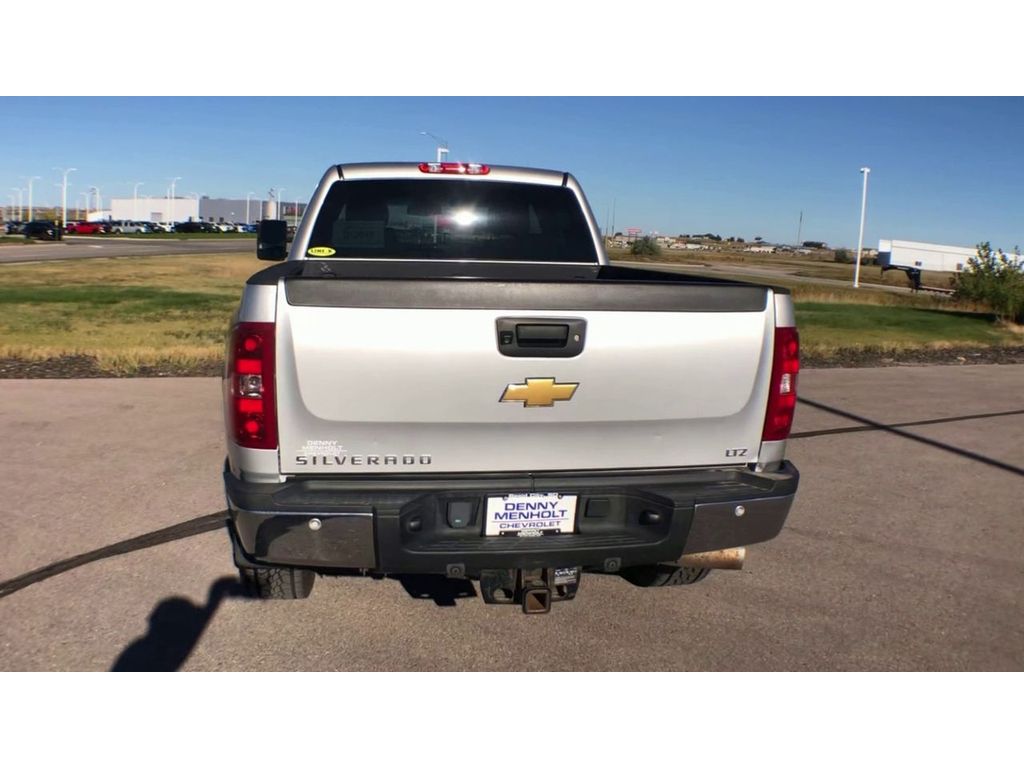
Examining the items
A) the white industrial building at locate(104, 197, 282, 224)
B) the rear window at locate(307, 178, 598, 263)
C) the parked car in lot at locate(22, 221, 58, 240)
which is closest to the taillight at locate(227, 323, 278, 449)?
the rear window at locate(307, 178, 598, 263)

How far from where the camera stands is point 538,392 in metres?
3.29

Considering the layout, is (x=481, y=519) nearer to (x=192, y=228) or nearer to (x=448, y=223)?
(x=448, y=223)

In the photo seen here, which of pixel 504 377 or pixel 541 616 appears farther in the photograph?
pixel 541 616

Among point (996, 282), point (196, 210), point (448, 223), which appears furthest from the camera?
point (196, 210)

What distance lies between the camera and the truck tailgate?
3.13m

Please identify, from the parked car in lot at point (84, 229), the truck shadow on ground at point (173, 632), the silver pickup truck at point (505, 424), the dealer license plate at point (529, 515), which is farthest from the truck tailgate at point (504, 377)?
the parked car in lot at point (84, 229)

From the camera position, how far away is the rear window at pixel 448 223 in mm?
5242

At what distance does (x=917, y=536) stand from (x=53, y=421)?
7.12m

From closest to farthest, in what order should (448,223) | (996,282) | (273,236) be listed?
(448,223)
(273,236)
(996,282)

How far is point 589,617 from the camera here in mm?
4285

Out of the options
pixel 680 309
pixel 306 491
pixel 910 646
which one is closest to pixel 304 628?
pixel 306 491

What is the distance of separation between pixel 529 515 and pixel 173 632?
1.81m

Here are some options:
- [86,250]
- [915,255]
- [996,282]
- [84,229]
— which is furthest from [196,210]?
[996,282]

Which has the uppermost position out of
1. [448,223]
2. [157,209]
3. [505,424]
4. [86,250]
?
[157,209]
